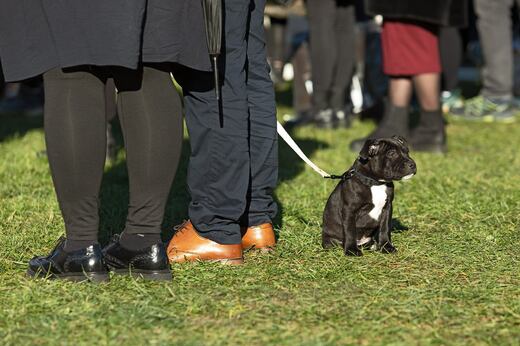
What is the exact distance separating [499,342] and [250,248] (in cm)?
131

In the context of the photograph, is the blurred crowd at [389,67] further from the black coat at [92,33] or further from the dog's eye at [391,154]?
the black coat at [92,33]

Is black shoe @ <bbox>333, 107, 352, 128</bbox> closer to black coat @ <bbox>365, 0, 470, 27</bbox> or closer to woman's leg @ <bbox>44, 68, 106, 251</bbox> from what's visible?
black coat @ <bbox>365, 0, 470, 27</bbox>

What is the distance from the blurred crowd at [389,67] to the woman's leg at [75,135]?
3.50m

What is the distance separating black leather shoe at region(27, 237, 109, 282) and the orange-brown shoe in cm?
70

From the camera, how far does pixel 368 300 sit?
10.3ft

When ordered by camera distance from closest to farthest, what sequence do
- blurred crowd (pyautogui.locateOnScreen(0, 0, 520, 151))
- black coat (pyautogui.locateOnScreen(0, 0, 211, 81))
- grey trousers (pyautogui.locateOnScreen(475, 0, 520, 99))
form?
black coat (pyautogui.locateOnScreen(0, 0, 211, 81)), blurred crowd (pyautogui.locateOnScreen(0, 0, 520, 151)), grey trousers (pyautogui.locateOnScreen(475, 0, 520, 99))

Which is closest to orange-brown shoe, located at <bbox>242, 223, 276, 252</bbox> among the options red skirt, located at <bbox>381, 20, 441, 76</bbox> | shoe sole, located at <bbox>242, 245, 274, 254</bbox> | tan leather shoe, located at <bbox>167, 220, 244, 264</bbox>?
shoe sole, located at <bbox>242, 245, 274, 254</bbox>

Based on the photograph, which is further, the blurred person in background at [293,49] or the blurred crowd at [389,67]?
the blurred person in background at [293,49]

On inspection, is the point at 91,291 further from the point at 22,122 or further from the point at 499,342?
the point at 22,122

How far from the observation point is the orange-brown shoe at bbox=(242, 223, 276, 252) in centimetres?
386

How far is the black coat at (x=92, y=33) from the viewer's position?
3076 mm

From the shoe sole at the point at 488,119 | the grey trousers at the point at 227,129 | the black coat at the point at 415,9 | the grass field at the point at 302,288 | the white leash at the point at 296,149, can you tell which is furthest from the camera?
the shoe sole at the point at 488,119

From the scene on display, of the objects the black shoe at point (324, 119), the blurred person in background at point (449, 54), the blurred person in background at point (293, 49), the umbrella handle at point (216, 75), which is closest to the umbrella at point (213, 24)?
the umbrella handle at point (216, 75)

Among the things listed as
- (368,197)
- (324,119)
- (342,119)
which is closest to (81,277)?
(368,197)
